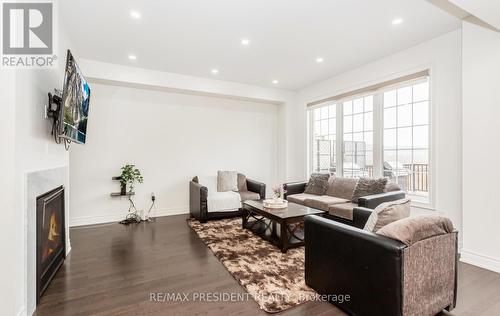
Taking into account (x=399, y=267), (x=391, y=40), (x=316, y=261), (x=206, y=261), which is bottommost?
(x=206, y=261)

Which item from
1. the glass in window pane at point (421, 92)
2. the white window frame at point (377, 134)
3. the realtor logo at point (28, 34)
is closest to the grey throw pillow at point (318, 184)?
the white window frame at point (377, 134)

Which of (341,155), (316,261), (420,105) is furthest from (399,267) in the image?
(341,155)

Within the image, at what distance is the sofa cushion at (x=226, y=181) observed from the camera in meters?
5.06

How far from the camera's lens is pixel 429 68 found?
337cm

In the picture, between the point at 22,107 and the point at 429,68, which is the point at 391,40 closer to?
the point at 429,68

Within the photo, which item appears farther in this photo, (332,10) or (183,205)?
(183,205)

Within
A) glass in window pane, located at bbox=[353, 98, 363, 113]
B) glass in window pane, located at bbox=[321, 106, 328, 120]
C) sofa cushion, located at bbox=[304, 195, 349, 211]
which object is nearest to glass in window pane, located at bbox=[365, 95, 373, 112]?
glass in window pane, located at bbox=[353, 98, 363, 113]

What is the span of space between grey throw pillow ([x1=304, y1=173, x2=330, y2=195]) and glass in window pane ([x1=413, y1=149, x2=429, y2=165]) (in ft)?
4.86

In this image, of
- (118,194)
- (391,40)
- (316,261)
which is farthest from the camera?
(118,194)

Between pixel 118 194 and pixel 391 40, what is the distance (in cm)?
508

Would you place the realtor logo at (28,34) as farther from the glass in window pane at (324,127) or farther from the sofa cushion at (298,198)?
the glass in window pane at (324,127)

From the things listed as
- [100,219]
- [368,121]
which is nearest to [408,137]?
[368,121]

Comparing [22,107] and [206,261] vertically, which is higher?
[22,107]

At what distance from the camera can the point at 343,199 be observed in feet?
13.6
